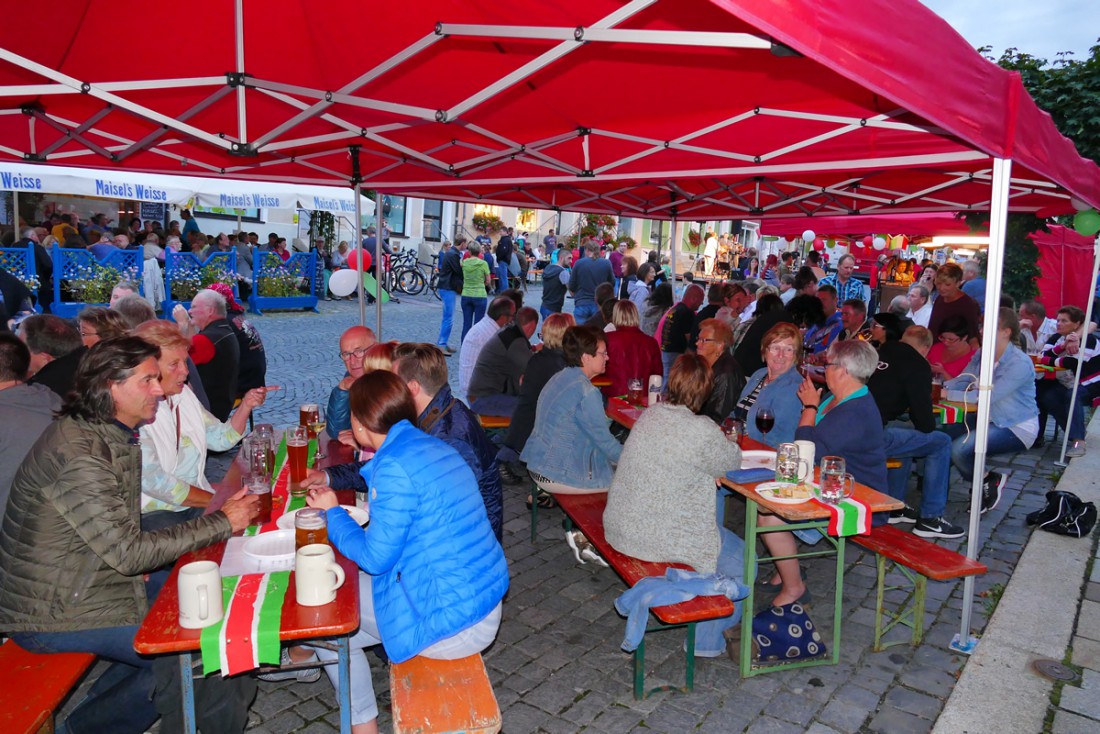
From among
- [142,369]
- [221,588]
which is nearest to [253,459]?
[142,369]

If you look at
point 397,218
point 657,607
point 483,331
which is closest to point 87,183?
point 483,331

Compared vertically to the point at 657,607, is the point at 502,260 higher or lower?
higher

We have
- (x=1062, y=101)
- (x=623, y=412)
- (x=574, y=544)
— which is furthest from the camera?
(x=1062, y=101)

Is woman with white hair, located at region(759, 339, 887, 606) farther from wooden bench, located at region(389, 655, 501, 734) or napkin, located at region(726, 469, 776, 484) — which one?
wooden bench, located at region(389, 655, 501, 734)

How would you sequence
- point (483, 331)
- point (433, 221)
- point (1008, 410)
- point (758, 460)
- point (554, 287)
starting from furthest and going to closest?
point (433, 221) < point (554, 287) < point (483, 331) < point (1008, 410) < point (758, 460)

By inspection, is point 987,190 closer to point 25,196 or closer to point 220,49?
point 220,49

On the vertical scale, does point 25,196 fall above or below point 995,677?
above

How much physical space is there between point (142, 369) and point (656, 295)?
7.46 metres

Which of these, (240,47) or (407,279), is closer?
(240,47)

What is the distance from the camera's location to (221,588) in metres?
2.25

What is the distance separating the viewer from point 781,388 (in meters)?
4.53

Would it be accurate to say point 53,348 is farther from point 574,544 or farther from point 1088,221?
point 1088,221

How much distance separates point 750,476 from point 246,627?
2.45 m

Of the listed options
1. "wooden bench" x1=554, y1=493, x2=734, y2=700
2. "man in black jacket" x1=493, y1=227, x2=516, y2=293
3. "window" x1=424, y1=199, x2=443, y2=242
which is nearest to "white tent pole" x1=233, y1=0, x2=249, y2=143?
"wooden bench" x1=554, y1=493, x2=734, y2=700
